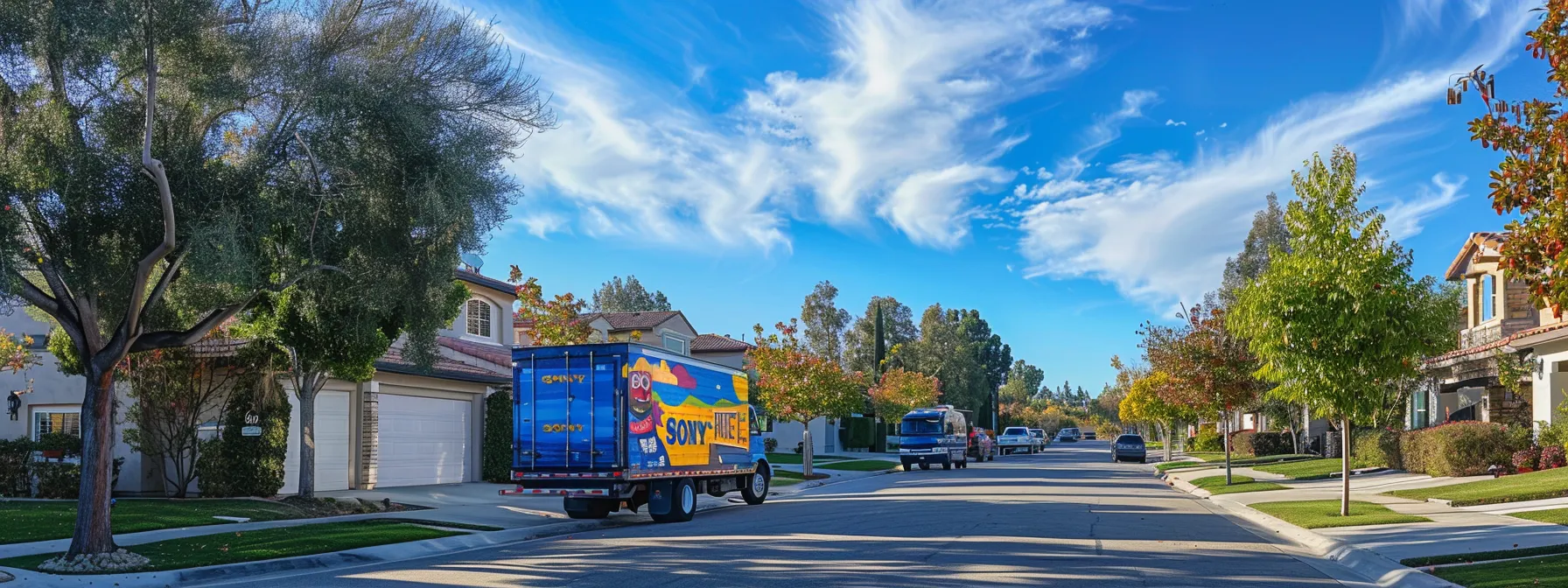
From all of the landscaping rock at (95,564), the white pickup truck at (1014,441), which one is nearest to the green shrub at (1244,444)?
the white pickup truck at (1014,441)

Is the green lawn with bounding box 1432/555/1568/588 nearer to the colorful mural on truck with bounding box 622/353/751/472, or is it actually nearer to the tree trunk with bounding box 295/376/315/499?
the colorful mural on truck with bounding box 622/353/751/472

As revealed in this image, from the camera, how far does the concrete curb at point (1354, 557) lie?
11.9m

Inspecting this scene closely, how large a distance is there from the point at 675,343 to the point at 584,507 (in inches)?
1287

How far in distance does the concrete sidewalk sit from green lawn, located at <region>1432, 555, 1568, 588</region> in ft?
3.84

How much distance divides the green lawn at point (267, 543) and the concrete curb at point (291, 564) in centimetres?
25

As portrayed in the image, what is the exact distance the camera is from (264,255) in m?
14.5

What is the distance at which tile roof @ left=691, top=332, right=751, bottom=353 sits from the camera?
192ft

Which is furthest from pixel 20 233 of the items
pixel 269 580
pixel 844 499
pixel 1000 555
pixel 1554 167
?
pixel 844 499

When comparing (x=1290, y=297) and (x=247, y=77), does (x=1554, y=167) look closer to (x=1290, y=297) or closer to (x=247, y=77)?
(x=1290, y=297)

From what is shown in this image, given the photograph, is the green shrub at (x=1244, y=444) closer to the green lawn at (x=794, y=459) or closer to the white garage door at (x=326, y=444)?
the green lawn at (x=794, y=459)

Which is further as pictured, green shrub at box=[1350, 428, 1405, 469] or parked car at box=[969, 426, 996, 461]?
parked car at box=[969, 426, 996, 461]

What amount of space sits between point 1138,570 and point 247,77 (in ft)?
38.9

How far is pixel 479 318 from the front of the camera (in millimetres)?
35250

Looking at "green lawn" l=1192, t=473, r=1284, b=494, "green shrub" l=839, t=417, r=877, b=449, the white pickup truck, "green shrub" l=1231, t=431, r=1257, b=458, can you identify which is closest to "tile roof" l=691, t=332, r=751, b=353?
"green shrub" l=839, t=417, r=877, b=449
